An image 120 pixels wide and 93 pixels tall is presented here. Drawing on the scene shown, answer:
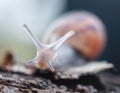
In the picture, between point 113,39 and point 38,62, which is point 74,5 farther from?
point 38,62

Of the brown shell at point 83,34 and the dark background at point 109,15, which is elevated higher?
the dark background at point 109,15

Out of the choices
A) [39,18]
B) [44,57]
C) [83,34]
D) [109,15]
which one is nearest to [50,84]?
[44,57]

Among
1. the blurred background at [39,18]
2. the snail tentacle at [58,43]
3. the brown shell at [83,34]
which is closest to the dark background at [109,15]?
the blurred background at [39,18]

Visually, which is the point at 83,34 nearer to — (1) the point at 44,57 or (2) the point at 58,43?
(2) the point at 58,43

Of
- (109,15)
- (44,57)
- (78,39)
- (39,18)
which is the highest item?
(39,18)

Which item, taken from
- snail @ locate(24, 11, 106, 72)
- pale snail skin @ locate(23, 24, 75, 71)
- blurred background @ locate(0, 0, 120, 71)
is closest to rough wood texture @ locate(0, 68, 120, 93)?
pale snail skin @ locate(23, 24, 75, 71)

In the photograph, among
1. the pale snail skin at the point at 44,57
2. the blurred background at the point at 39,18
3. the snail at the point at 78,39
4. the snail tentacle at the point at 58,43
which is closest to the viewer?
the pale snail skin at the point at 44,57

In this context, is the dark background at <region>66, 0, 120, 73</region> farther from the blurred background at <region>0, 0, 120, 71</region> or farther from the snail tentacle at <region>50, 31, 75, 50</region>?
the snail tentacle at <region>50, 31, 75, 50</region>

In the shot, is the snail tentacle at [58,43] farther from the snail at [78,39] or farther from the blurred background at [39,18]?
the blurred background at [39,18]

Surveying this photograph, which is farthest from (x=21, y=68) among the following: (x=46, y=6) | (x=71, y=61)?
(x=46, y=6)
